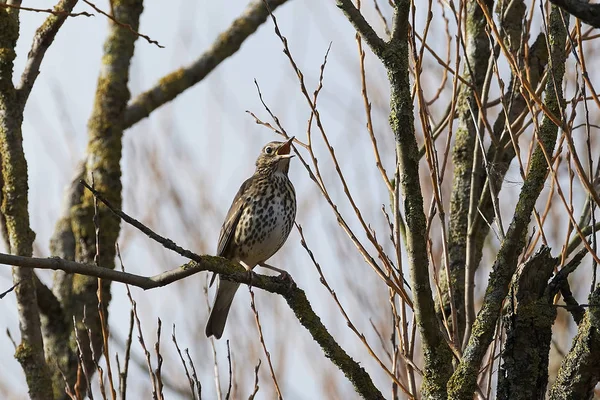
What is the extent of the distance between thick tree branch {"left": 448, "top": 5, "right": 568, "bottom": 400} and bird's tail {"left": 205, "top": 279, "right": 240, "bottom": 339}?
9.47ft

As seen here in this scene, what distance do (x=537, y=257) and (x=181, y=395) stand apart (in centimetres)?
468

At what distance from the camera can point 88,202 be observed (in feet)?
20.4

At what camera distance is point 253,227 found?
6062mm

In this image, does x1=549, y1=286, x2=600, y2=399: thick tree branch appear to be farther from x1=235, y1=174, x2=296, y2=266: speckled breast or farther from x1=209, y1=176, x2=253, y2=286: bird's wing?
x1=209, y1=176, x2=253, y2=286: bird's wing

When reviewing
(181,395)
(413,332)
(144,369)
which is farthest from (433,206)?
(181,395)

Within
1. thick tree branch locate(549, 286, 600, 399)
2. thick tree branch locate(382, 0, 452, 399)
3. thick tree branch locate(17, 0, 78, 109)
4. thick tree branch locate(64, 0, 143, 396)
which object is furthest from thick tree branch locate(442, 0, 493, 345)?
thick tree branch locate(64, 0, 143, 396)

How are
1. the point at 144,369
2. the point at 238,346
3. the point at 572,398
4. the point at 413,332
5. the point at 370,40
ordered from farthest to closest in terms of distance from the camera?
the point at 238,346 < the point at 144,369 < the point at 413,332 < the point at 370,40 < the point at 572,398

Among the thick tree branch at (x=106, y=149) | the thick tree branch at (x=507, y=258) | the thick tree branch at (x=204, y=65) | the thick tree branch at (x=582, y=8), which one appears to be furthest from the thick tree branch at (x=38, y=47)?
the thick tree branch at (x=582, y=8)

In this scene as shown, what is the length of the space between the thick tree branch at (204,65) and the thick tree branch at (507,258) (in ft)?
12.0

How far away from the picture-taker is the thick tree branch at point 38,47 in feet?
14.9

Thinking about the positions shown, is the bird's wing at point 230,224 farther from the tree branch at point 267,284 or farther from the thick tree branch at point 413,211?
the thick tree branch at point 413,211

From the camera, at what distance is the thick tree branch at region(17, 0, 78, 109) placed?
4.55 meters

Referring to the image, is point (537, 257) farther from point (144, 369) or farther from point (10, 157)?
point (144, 369)

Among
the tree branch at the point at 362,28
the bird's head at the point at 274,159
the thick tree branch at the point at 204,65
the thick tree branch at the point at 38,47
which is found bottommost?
the tree branch at the point at 362,28
